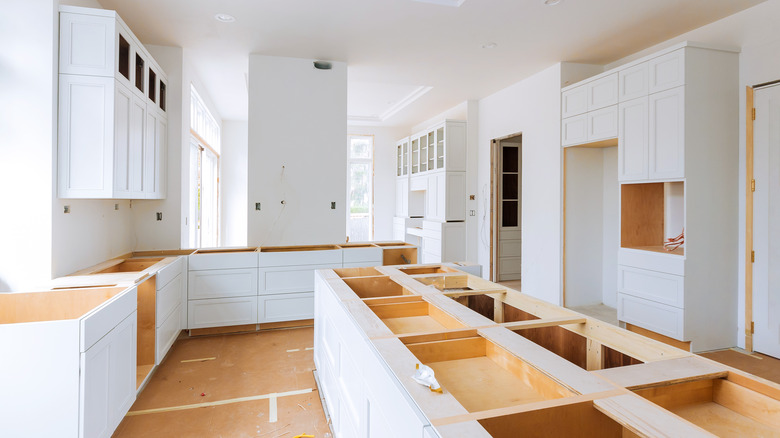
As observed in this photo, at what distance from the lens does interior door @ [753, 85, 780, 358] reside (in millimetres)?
3141

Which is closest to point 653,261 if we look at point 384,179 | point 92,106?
point 92,106

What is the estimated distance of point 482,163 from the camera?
626 centimetres

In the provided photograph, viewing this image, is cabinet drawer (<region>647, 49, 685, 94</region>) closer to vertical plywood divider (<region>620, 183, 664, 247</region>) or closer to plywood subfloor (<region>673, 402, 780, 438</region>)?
vertical plywood divider (<region>620, 183, 664, 247</region>)

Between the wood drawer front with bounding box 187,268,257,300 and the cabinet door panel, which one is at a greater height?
the cabinet door panel

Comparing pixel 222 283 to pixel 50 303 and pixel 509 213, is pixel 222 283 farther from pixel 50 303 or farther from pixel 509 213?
pixel 509 213

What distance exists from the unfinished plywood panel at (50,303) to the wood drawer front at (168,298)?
0.68 metres

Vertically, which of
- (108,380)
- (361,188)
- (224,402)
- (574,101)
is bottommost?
(224,402)

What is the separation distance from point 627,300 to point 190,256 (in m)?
4.10

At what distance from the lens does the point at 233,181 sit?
321 inches

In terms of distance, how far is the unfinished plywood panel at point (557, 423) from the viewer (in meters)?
0.91

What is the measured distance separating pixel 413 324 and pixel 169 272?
237 cm

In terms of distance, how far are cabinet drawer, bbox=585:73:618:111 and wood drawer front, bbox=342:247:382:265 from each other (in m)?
2.68

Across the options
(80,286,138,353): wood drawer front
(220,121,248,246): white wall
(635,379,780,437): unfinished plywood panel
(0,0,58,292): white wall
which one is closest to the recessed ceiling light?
(0,0,58,292): white wall

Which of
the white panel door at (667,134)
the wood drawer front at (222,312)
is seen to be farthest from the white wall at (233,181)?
the white panel door at (667,134)
